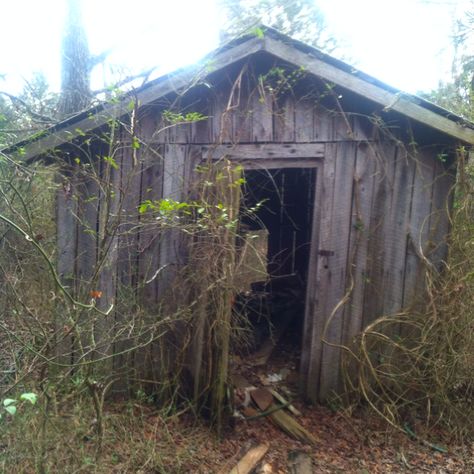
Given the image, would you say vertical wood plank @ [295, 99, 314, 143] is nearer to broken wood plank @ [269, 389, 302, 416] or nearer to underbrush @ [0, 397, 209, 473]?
broken wood plank @ [269, 389, 302, 416]

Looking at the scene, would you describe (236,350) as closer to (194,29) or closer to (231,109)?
(231,109)

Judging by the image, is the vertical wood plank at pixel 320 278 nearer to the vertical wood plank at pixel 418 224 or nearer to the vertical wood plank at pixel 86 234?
the vertical wood plank at pixel 418 224

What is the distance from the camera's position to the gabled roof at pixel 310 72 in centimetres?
409

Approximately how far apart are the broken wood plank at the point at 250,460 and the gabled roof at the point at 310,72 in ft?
9.98

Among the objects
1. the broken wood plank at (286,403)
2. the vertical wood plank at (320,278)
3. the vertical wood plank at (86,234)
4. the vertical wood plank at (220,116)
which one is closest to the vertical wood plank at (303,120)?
the vertical wood plank at (320,278)

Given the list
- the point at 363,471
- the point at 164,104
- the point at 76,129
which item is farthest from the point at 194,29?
the point at 363,471

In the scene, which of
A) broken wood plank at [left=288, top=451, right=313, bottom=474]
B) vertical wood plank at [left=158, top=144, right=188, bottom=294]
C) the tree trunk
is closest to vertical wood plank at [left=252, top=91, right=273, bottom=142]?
vertical wood plank at [left=158, top=144, right=188, bottom=294]

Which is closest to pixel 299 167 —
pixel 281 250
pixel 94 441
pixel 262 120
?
pixel 262 120

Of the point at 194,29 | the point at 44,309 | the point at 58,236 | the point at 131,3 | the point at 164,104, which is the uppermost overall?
the point at 131,3

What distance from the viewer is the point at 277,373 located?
217 inches

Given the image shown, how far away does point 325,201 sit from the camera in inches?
177

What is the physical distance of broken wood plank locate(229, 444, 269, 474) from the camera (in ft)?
11.9

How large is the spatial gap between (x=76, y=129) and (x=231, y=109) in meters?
1.39

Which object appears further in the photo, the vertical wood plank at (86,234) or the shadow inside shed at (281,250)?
the shadow inside shed at (281,250)
